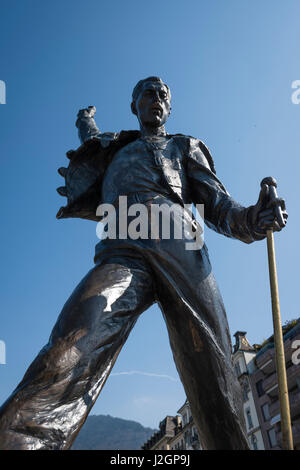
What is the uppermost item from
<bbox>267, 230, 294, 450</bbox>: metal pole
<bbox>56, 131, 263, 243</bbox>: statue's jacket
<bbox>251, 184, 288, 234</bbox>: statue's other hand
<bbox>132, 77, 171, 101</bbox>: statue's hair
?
<bbox>132, 77, 171, 101</bbox>: statue's hair

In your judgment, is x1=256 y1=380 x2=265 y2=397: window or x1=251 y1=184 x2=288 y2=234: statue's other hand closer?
x1=251 y1=184 x2=288 y2=234: statue's other hand

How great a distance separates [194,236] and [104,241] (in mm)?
620

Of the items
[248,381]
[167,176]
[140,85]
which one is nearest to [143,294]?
[167,176]

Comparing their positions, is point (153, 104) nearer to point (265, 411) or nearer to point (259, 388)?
point (265, 411)

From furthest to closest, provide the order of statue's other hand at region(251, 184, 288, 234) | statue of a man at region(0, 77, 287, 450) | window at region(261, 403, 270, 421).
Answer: window at region(261, 403, 270, 421) < statue's other hand at region(251, 184, 288, 234) < statue of a man at region(0, 77, 287, 450)

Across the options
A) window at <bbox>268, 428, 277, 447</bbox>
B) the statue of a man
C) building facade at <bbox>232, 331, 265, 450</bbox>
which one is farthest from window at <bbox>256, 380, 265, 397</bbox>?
the statue of a man

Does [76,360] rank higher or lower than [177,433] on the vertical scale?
lower

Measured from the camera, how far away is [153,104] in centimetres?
390

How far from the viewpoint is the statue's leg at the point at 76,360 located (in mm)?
1953

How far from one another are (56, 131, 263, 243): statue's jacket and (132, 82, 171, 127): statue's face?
163 millimetres

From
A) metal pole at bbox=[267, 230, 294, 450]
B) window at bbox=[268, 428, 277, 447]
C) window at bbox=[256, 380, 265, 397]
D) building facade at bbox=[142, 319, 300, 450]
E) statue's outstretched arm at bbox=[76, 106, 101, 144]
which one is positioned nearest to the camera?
metal pole at bbox=[267, 230, 294, 450]

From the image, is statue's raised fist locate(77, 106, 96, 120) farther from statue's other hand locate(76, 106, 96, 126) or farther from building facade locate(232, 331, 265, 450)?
building facade locate(232, 331, 265, 450)

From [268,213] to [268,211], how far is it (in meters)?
0.01

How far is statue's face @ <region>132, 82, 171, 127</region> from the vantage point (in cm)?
391
